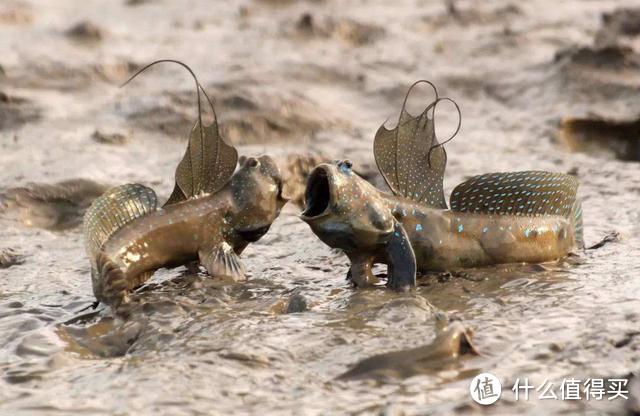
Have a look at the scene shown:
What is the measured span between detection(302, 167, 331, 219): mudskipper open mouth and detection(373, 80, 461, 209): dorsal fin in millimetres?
275

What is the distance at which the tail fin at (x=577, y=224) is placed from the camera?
165 inches

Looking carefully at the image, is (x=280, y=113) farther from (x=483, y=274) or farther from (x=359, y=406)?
(x=359, y=406)

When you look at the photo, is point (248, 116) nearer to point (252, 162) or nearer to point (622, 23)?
point (252, 162)

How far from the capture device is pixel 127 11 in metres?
9.23

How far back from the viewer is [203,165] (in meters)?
3.98

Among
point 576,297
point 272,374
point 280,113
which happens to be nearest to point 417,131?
point 576,297

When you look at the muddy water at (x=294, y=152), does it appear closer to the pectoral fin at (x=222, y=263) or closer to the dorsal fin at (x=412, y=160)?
the pectoral fin at (x=222, y=263)

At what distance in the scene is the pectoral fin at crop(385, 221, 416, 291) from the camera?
12.2 feet

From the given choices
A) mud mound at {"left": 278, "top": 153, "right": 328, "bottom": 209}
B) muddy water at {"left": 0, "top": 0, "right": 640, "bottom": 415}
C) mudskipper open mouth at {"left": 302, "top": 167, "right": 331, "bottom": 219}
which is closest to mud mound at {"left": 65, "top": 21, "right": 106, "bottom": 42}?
muddy water at {"left": 0, "top": 0, "right": 640, "bottom": 415}

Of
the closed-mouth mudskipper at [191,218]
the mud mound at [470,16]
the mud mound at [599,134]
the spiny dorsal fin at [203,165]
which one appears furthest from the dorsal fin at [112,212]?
the mud mound at [470,16]

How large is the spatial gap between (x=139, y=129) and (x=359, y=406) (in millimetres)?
3676

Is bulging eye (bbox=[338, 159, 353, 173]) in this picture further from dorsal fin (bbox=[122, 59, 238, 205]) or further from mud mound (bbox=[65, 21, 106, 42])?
mud mound (bbox=[65, 21, 106, 42])

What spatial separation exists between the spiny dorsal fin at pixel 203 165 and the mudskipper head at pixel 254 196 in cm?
6

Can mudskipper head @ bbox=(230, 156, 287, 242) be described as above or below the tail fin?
above
